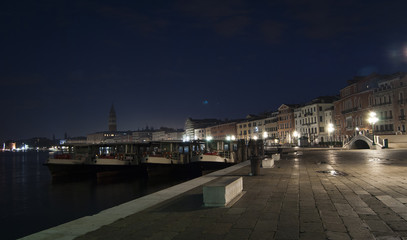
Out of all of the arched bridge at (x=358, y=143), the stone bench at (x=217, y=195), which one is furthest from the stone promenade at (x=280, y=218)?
the arched bridge at (x=358, y=143)

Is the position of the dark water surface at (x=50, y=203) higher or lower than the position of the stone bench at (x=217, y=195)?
lower

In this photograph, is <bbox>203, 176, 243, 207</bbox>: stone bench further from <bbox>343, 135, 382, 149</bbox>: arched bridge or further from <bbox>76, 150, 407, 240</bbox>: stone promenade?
<bbox>343, 135, 382, 149</bbox>: arched bridge

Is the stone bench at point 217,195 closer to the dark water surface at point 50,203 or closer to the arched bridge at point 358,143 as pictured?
the dark water surface at point 50,203

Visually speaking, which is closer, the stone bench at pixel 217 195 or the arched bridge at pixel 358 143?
the stone bench at pixel 217 195

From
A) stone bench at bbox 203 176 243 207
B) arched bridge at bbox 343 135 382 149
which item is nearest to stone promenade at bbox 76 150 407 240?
stone bench at bbox 203 176 243 207

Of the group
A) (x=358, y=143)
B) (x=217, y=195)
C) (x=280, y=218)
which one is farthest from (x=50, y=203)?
(x=358, y=143)

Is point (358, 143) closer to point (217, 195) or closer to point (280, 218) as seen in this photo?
point (217, 195)

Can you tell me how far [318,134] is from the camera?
95.3m

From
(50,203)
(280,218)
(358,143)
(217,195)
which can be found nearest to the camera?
(280,218)

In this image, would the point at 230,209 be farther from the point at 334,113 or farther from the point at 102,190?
the point at 334,113

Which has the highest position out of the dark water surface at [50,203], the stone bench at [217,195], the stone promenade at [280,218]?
the stone bench at [217,195]

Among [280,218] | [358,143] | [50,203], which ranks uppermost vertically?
[358,143]

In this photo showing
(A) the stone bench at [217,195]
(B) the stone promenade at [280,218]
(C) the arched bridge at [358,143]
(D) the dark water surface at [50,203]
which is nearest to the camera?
(B) the stone promenade at [280,218]

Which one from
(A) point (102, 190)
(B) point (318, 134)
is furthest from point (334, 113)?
(A) point (102, 190)
